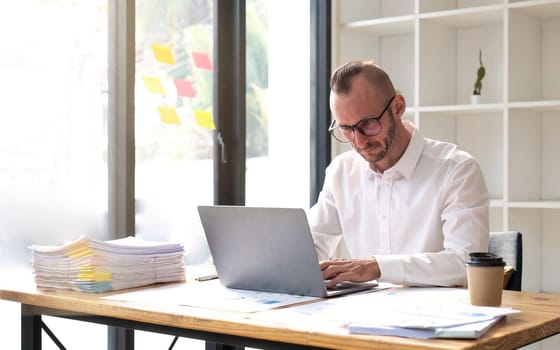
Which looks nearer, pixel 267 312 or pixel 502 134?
pixel 267 312

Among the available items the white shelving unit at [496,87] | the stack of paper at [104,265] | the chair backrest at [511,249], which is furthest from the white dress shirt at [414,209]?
the white shelving unit at [496,87]

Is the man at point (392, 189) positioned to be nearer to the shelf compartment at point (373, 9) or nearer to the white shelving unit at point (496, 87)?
the white shelving unit at point (496, 87)

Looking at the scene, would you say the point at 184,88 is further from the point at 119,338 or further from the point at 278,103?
the point at 119,338

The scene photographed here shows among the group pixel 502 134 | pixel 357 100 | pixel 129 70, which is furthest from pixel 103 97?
pixel 502 134

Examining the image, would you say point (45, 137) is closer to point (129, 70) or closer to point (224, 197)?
point (129, 70)

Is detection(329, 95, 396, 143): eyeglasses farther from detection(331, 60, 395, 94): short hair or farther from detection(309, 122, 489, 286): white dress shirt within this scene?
detection(309, 122, 489, 286): white dress shirt

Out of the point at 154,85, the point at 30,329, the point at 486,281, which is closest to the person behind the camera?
the point at 486,281

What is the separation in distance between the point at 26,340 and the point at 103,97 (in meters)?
1.14

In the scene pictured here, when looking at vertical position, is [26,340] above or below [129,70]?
below

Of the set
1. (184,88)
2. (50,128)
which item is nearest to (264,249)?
(50,128)

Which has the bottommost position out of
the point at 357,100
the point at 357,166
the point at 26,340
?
the point at 26,340

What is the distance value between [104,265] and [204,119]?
1528 mm

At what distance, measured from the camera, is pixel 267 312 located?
175 centimetres

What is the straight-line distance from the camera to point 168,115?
335 centimetres
